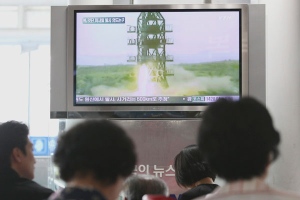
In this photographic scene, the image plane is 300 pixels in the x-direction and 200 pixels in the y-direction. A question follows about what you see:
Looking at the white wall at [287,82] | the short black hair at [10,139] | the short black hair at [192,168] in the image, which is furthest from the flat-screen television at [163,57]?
the short black hair at [10,139]

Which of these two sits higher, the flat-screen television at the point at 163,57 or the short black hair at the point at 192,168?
the flat-screen television at the point at 163,57

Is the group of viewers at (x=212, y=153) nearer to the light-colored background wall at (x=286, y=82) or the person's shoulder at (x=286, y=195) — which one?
the person's shoulder at (x=286, y=195)

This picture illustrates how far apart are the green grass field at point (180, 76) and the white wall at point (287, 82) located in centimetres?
50

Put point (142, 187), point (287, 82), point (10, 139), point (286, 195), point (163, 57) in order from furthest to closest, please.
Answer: point (287, 82) < point (163, 57) < point (142, 187) < point (10, 139) < point (286, 195)

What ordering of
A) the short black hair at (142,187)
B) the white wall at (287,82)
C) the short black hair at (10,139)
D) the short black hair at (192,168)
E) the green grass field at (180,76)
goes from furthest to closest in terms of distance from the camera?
the white wall at (287,82) < the green grass field at (180,76) < the short black hair at (192,168) < the short black hair at (142,187) < the short black hair at (10,139)

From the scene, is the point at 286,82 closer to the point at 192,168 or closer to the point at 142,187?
the point at 192,168

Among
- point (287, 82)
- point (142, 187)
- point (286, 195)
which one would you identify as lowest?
point (142, 187)

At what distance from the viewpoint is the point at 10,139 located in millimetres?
3086

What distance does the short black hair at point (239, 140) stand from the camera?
1.76 metres

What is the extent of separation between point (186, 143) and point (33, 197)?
1.87m

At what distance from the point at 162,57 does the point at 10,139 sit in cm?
155

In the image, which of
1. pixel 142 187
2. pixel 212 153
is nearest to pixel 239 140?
pixel 212 153

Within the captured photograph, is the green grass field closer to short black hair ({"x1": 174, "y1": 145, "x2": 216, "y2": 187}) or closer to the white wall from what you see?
the white wall

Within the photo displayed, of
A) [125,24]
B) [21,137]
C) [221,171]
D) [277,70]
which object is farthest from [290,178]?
[221,171]
